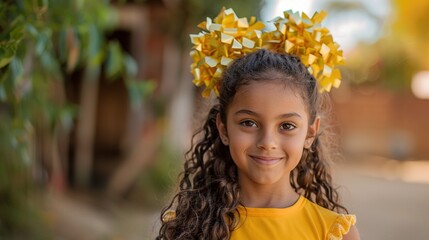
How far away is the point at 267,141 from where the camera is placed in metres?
1.96

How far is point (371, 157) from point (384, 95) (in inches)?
65.3

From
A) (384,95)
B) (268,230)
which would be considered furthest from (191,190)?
(384,95)

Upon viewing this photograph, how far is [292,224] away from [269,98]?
1.17ft

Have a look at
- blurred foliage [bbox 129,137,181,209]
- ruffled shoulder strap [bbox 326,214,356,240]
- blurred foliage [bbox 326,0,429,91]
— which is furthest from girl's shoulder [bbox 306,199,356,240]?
blurred foliage [bbox 326,0,429,91]

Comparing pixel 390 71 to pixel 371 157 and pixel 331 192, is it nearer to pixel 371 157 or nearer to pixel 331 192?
pixel 371 157

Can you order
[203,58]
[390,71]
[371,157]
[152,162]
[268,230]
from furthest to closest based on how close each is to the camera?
[390,71] < [371,157] < [152,162] < [203,58] < [268,230]

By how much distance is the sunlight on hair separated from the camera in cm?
1564

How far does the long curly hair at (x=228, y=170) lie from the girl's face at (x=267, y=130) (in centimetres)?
4

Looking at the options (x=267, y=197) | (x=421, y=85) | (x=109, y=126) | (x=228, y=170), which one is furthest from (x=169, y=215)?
(x=421, y=85)

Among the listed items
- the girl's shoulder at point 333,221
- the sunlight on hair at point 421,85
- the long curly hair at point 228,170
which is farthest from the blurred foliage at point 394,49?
the girl's shoulder at point 333,221

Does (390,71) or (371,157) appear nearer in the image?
(371,157)

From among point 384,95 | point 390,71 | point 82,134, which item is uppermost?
point 390,71

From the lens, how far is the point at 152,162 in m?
7.02

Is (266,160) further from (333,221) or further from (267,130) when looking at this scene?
(333,221)
